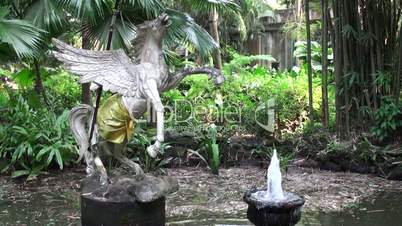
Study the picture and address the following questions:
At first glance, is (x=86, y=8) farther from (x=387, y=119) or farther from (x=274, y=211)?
(x=387, y=119)

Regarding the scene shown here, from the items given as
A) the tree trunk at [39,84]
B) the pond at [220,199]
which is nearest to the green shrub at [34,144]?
the pond at [220,199]

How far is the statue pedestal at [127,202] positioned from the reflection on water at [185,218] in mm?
793

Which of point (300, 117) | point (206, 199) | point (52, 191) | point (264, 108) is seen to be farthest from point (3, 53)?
point (300, 117)

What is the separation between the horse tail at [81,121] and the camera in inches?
165

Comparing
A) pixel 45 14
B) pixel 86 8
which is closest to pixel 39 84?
pixel 45 14

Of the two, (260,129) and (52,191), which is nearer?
(52,191)

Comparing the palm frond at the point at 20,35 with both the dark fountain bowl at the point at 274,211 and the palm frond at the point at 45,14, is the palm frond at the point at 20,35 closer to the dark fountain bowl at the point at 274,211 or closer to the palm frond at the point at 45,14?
the palm frond at the point at 45,14

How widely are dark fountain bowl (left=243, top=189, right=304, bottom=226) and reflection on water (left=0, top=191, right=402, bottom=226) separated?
1.08m

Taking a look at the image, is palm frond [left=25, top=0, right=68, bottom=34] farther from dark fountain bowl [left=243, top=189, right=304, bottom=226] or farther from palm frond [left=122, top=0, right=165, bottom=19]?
dark fountain bowl [left=243, top=189, right=304, bottom=226]

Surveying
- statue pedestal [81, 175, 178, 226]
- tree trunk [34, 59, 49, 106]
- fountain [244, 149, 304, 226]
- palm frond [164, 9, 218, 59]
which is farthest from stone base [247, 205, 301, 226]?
tree trunk [34, 59, 49, 106]

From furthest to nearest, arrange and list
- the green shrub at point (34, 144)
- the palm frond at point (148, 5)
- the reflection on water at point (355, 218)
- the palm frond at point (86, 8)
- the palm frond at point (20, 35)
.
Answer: the green shrub at point (34, 144) < the palm frond at point (148, 5) < the palm frond at point (86, 8) < the palm frond at point (20, 35) < the reflection on water at point (355, 218)

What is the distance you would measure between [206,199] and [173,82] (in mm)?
1956

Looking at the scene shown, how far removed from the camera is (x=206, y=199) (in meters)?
5.65

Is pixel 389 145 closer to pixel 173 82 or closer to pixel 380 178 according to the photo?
pixel 380 178
